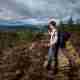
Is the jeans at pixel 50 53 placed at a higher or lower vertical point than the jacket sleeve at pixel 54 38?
lower

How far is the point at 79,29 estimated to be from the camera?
1.56 m

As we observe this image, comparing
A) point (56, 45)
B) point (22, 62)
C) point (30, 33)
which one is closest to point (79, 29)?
point (56, 45)

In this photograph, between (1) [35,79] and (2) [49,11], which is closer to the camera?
(1) [35,79]

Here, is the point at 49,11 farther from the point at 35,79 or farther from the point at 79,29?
the point at 35,79

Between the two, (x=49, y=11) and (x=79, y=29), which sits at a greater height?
(x=49, y=11)

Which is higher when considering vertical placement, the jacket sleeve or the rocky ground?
the jacket sleeve

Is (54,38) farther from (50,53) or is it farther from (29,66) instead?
(29,66)

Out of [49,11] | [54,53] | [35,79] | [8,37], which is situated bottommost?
[35,79]

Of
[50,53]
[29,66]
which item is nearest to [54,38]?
[50,53]

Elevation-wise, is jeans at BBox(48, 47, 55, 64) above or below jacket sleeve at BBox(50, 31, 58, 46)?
below

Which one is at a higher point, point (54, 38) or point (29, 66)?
point (54, 38)

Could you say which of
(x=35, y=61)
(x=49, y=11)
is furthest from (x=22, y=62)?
(x=49, y=11)

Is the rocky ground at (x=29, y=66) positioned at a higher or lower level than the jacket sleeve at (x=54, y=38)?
lower

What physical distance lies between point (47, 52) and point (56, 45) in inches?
2.7
